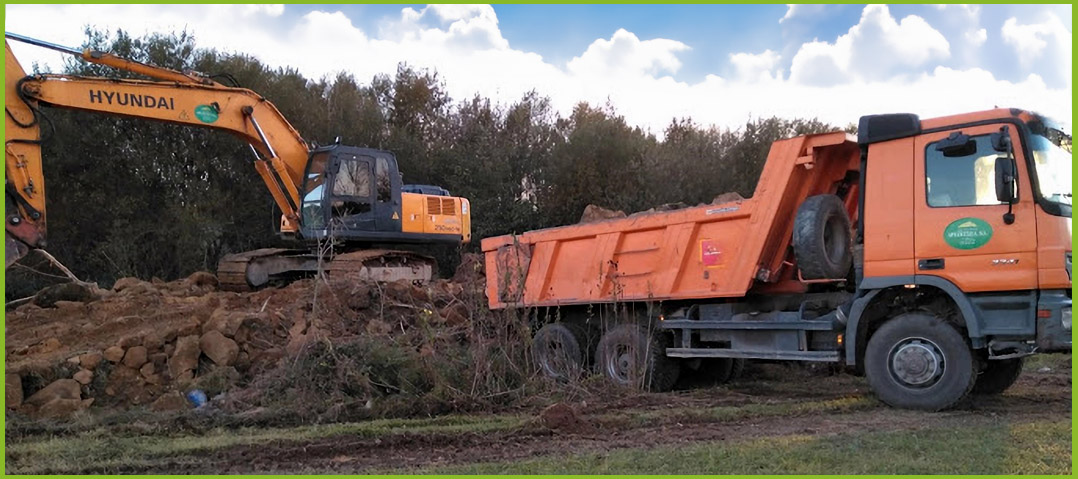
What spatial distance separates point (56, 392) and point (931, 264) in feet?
28.0

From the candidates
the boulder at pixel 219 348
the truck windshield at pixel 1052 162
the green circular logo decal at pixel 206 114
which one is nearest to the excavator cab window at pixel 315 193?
the green circular logo decal at pixel 206 114

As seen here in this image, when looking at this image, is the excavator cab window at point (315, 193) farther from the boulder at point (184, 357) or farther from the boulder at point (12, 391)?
the boulder at point (12, 391)

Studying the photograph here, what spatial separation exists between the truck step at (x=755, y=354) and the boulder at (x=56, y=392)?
628 cm

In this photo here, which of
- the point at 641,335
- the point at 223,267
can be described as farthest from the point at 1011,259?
the point at 223,267

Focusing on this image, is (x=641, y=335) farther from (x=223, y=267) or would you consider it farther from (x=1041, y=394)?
(x=223, y=267)

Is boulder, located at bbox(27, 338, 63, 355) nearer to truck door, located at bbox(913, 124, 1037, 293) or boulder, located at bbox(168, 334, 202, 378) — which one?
boulder, located at bbox(168, 334, 202, 378)

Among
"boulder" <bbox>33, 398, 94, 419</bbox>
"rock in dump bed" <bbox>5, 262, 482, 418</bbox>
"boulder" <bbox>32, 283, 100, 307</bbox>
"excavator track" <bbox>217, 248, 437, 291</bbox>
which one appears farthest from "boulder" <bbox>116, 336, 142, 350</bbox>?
"excavator track" <bbox>217, 248, 437, 291</bbox>

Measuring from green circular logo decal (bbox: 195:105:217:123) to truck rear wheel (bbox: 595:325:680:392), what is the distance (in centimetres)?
782

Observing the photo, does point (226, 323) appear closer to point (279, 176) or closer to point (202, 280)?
point (279, 176)

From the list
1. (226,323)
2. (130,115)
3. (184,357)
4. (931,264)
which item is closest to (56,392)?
(184,357)

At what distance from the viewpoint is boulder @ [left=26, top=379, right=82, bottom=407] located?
8.95 m

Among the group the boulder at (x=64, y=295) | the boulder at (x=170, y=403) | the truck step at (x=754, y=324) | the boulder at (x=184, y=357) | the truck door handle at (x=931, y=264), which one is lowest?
the boulder at (x=170, y=403)

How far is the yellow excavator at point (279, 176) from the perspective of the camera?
11195mm

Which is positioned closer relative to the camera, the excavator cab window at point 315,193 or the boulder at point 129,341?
the boulder at point 129,341
